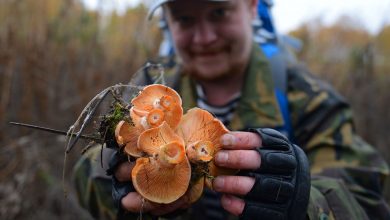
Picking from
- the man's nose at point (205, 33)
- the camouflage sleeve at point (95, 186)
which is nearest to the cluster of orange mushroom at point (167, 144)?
the camouflage sleeve at point (95, 186)

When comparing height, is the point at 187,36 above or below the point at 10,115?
above

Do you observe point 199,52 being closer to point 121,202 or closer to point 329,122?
point 329,122

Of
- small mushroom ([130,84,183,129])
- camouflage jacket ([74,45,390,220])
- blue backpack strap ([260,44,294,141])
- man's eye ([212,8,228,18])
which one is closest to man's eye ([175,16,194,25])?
man's eye ([212,8,228,18])

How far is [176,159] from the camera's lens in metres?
0.91

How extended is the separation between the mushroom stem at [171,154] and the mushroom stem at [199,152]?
1.3 inches

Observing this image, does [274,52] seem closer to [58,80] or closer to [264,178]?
[264,178]

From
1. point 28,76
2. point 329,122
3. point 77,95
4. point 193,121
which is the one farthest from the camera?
point 77,95

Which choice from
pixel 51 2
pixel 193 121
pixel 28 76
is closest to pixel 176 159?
pixel 193 121

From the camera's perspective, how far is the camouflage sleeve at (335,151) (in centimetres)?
146

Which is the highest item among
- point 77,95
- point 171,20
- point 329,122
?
point 171,20

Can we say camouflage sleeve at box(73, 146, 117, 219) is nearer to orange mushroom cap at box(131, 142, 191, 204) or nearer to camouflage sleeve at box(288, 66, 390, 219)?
orange mushroom cap at box(131, 142, 191, 204)

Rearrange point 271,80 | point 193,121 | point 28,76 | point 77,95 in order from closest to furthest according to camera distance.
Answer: point 193,121
point 271,80
point 28,76
point 77,95

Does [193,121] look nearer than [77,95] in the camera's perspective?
Yes

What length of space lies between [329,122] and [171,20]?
0.88m
